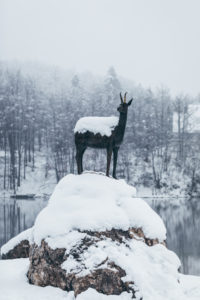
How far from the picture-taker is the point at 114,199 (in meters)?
8.66

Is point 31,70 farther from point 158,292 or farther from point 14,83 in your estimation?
point 158,292

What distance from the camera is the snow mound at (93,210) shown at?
785cm

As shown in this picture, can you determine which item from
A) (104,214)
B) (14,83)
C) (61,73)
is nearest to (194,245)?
(104,214)

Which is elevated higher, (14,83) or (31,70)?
(31,70)

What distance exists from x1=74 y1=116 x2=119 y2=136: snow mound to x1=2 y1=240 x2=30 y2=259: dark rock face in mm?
4146

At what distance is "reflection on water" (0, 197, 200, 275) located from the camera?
14.6 meters

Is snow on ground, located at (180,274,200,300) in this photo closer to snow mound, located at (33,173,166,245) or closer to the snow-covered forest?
snow mound, located at (33,173,166,245)

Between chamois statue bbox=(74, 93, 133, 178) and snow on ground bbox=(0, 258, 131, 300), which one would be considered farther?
chamois statue bbox=(74, 93, 133, 178)

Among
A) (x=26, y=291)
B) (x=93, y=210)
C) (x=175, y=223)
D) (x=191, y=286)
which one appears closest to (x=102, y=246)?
(x=93, y=210)

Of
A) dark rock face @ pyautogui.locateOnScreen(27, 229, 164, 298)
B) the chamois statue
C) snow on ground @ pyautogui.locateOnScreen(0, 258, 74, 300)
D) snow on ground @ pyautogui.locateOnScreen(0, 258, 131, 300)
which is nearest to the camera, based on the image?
snow on ground @ pyautogui.locateOnScreen(0, 258, 131, 300)

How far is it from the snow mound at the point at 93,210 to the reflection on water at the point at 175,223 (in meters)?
5.13

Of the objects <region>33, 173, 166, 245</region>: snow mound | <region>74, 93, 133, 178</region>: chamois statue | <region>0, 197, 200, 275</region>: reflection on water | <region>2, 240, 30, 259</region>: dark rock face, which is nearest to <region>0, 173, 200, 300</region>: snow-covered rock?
<region>33, 173, 166, 245</region>: snow mound

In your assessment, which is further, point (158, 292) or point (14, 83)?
point (14, 83)

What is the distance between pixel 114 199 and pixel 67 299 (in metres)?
2.62
